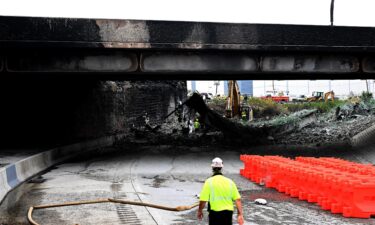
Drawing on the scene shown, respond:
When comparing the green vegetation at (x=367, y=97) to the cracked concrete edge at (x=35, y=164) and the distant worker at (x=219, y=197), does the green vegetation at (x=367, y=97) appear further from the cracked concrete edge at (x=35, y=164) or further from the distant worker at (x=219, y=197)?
the distant worker at (x=219, y=197)

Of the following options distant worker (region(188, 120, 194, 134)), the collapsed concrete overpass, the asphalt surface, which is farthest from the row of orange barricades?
distant worker (region(188, 120, 194, 134))

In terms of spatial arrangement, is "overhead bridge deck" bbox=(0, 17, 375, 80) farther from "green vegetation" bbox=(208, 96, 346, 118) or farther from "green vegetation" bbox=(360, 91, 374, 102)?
"green vegetation" bbox=(208, 96, 346, 118)

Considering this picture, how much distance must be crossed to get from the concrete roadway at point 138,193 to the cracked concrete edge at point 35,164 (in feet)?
1.00

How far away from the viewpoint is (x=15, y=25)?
17.4 metres

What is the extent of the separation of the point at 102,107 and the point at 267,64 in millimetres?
Answer: 12758

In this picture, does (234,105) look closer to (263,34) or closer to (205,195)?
(263,34)

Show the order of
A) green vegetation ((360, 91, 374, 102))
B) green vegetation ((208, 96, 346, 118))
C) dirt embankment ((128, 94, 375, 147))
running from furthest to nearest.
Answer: green vegetation ((208, 96, 346, 118)) → green vegetation ((360, 91, 374, 102)) → dirt embankment ((128, 94, 375, 147))

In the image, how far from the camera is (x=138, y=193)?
39.4ft

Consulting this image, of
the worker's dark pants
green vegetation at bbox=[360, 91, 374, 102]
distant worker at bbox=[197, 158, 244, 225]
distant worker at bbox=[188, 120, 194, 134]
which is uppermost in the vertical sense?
green vegetation at bbox=[360, 91, 374, 102]

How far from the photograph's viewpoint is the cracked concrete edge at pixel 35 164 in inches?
509

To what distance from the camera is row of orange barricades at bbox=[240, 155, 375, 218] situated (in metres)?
9.63

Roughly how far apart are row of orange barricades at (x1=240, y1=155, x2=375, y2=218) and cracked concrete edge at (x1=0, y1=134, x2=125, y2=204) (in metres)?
6.32

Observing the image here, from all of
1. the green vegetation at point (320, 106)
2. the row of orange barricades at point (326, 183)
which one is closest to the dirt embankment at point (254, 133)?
the row of orange barricades at point (326, 183)

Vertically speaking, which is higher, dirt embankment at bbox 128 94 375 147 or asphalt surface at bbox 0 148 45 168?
asphalt surface at bbox 0 148 45 168
